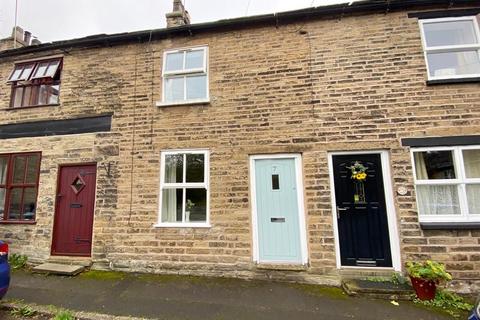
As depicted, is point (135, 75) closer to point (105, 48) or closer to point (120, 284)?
point (105, 48)

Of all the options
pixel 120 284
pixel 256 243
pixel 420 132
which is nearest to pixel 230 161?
pixel 256 243

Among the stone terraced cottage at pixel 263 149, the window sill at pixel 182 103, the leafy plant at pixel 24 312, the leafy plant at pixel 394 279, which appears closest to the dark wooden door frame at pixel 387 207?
the stone terraced cottage at pixel 263 149

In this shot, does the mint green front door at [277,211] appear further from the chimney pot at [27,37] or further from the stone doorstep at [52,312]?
the chimney pot at [27,37]

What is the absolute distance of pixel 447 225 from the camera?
510cm

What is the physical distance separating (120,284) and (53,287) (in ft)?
4.06

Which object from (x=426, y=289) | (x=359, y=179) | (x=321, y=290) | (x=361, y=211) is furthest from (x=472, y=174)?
(x=321, y=290)

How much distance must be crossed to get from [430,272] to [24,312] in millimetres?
6531

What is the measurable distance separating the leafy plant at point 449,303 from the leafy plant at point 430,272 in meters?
0.38

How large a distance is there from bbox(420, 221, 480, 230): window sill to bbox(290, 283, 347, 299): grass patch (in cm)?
206

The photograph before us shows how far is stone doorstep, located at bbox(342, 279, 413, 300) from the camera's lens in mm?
4625

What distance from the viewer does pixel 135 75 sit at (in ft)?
22.7

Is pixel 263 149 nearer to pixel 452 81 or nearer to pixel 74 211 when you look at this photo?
pixel 452 81

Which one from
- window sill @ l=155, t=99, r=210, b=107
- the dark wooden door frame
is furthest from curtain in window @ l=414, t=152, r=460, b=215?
window sill @ l=155, t=99, r=210, b=107

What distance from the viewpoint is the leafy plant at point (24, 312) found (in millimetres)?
4152
